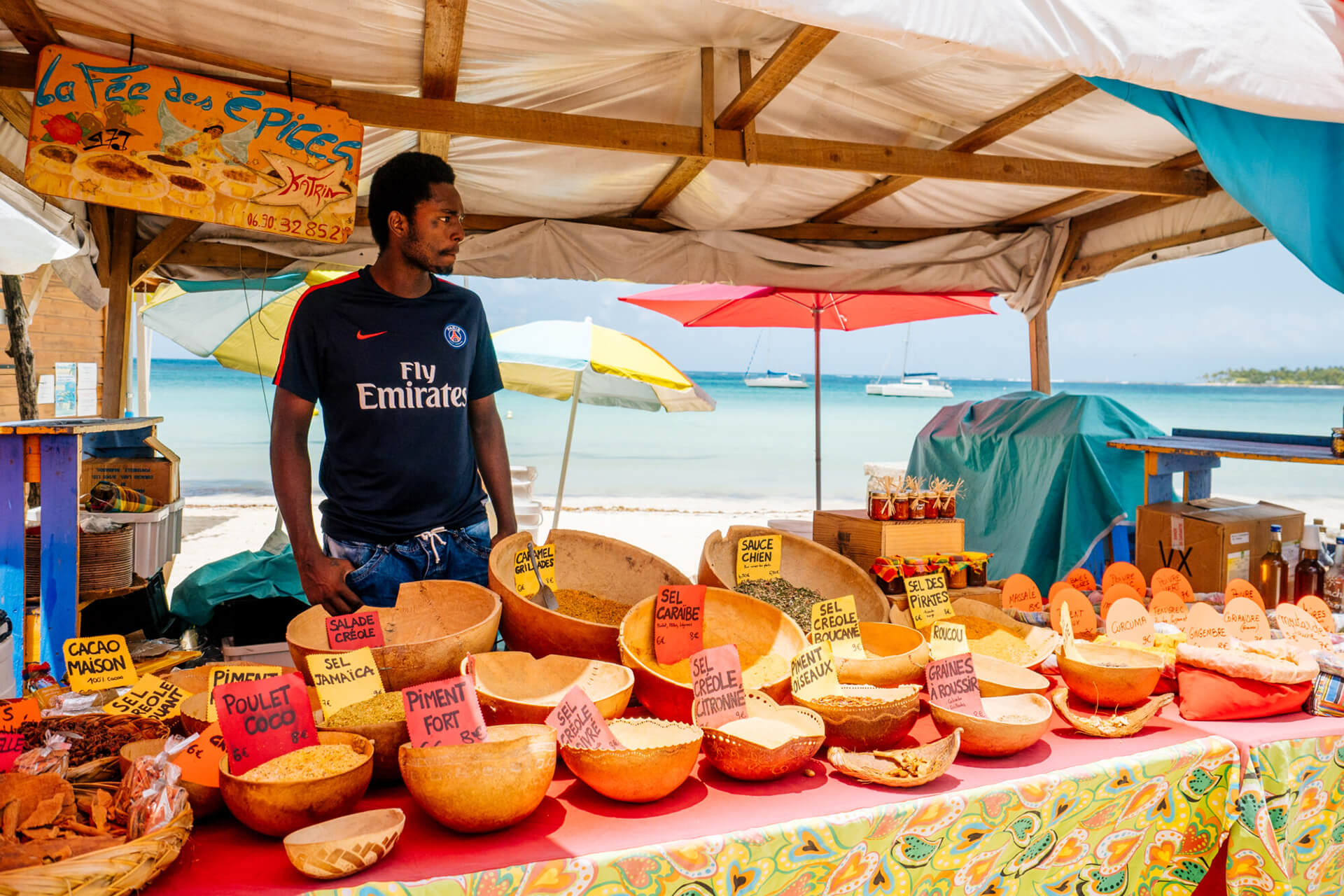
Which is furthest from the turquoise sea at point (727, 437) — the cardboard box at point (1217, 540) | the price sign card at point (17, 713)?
the price sign card at point (17, 713)

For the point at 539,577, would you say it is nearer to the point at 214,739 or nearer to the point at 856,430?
the point at 214,739

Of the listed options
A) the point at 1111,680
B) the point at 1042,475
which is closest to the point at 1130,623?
the point at 1111,680

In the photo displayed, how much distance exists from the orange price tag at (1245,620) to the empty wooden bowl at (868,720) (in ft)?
3.03

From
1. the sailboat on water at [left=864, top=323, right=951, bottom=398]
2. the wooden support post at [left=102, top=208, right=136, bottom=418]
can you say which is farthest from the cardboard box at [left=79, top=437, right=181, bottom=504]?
the sailboat on water at [left=864, top=323, right=951, bottom=398]

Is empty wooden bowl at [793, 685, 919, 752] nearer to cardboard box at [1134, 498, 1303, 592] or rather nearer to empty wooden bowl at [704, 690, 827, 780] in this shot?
empty wooden bowl at [704, 690, 827, 780]

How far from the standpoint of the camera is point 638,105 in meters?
3.13

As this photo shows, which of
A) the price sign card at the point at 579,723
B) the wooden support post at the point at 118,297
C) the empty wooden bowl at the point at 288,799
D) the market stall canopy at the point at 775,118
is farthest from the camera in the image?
the wooden support post at the point at 118,297

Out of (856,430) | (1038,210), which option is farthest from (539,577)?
(856,430)

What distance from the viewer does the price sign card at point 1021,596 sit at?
2.02 m

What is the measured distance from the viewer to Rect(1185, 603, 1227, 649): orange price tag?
1690 mm

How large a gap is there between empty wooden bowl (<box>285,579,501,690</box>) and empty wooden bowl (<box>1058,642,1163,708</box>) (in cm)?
96

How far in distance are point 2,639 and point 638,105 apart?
2.60m

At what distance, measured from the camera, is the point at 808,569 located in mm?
1931

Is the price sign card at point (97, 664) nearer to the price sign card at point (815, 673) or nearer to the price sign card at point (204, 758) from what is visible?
the price sign card at point (204, 758)
